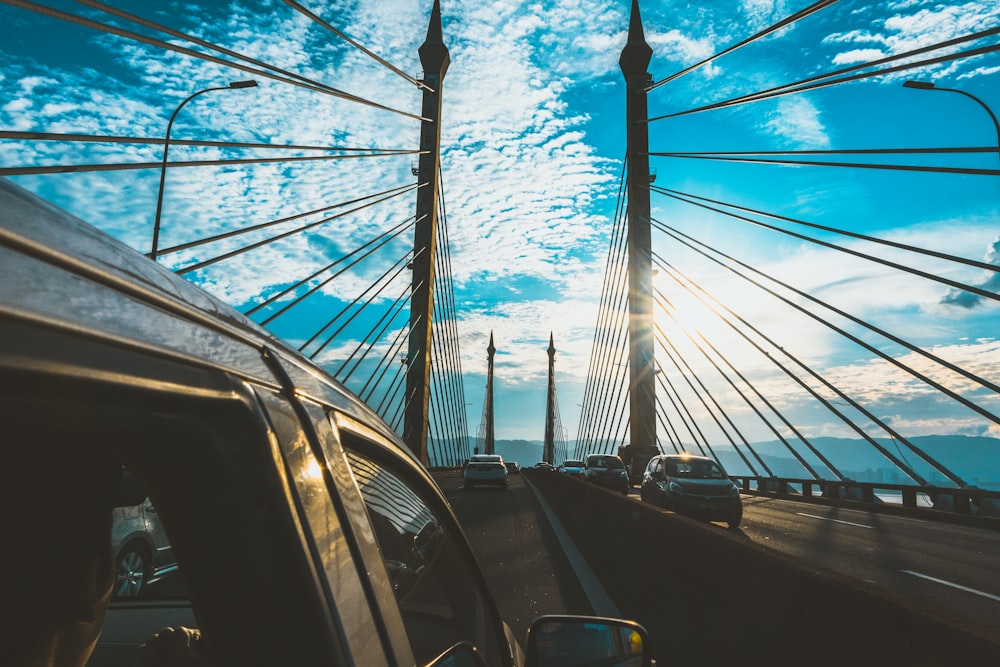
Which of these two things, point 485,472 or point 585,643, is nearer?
point 585,643

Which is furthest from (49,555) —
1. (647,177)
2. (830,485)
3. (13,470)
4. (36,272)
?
(830,485)

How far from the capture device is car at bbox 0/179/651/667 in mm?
747

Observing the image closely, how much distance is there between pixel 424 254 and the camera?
22.6 metres

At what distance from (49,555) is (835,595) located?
3507 millimetres

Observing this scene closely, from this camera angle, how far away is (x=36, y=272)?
0.74 meters

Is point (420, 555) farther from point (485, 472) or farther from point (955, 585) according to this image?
point (485, 472)

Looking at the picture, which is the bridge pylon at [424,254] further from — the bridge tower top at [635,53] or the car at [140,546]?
the car at [140,546]

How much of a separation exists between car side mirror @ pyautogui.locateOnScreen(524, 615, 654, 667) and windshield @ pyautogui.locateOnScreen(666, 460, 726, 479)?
50.9 ft

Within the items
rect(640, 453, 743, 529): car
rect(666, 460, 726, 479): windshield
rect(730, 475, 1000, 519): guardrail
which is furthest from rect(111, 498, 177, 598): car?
rect(730, 475, 1000, 519): guardrail

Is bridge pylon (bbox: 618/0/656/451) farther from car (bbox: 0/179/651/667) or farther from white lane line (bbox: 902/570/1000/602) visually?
car (bbox: 0/179/651/667)

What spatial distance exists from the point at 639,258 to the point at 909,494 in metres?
12.1

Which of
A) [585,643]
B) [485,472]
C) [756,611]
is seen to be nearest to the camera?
[585,643]

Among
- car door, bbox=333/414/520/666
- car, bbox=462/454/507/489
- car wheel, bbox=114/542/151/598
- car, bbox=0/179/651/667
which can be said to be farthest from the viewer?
car, bbox=462/454/507/489

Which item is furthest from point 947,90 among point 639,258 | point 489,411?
point 489,411
